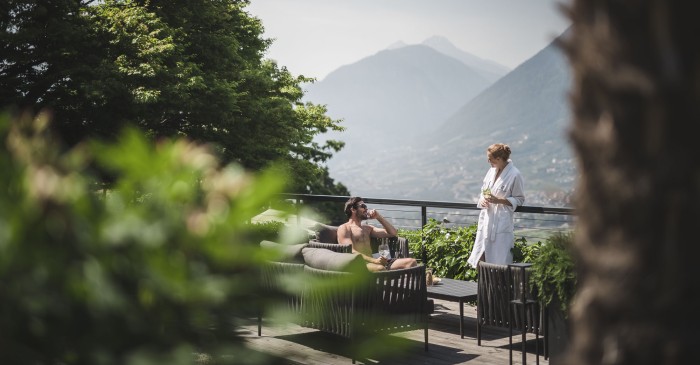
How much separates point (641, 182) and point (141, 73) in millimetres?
20711

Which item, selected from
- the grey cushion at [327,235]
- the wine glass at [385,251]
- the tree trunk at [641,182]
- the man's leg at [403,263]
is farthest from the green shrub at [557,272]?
the grey cushion at [327,235]

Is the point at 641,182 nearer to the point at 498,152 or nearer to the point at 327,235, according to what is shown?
the point at 498,152

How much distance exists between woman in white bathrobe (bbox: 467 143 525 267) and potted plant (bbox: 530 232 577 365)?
2921mm

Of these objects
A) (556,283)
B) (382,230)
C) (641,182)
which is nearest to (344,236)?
(382,230)

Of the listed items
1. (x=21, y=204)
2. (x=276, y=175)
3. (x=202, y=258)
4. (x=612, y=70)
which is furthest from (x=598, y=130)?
(x=21, y=204)

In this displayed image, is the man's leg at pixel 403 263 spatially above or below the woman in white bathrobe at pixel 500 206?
below

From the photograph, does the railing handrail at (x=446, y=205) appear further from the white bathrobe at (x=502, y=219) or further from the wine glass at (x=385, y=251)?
the wine glass at (x=385, y=251)

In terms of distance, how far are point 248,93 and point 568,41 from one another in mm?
26858

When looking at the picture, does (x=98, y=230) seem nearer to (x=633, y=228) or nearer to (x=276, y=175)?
(x=276, y=175)

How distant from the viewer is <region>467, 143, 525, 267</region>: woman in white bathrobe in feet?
25.5

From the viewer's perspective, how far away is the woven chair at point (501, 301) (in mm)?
5598

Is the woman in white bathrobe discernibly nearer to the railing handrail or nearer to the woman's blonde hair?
the woman's blonde hair

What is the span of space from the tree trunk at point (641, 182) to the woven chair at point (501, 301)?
4.27 meters

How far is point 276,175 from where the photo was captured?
1099 mm
